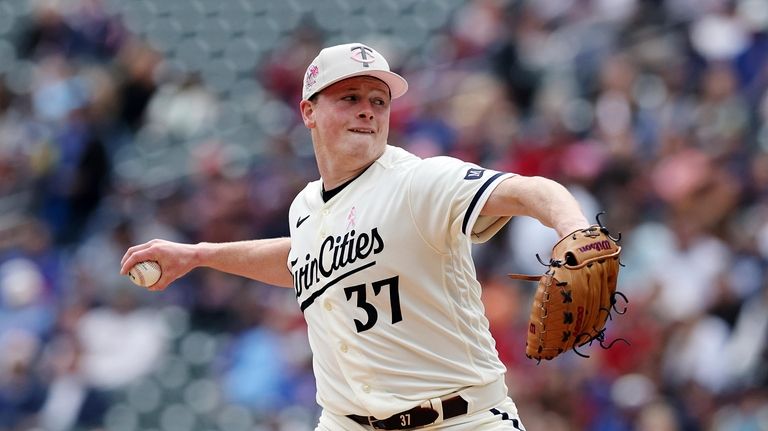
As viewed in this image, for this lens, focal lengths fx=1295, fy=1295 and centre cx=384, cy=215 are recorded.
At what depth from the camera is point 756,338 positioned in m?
8.27

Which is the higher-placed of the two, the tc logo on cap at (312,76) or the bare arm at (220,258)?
the tc logo on cap at (312,76)

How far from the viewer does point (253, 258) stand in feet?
17.4

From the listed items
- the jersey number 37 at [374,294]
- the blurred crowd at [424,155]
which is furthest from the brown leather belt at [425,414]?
the blurred crowd at [424,155]

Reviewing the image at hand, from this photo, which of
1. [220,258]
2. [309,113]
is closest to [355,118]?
[309,113]

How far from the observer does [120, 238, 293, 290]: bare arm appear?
5.18 metres

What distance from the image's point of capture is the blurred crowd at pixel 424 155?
8.55 m

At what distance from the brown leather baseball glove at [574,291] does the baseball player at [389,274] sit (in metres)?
0.39

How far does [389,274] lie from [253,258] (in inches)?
41.2

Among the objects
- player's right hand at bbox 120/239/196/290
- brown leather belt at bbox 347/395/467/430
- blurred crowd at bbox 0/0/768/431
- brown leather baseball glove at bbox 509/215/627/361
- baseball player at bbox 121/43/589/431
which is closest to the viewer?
brown leather baseball glove at bbox 509/215/627/361

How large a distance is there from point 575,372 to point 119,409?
3.96 m

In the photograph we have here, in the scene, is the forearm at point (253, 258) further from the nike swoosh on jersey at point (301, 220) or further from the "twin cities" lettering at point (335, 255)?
the "twin cities" lettering at point (335, 255)

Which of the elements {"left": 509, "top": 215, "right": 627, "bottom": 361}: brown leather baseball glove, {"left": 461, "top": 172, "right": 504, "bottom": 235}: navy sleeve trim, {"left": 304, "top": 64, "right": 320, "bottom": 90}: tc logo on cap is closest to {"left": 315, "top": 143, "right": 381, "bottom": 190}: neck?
{"left": 304, "top": 64, "right": 320, "bottom": 90}: tc logo on cap

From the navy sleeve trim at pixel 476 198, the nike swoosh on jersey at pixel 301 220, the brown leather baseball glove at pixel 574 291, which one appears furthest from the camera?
the nike swoosh on jersey at pixel 301 220

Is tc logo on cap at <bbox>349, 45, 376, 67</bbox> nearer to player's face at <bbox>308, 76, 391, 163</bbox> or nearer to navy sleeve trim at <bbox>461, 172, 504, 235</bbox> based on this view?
player's face at <bbox>308, 76, 391, 163</bbox>
